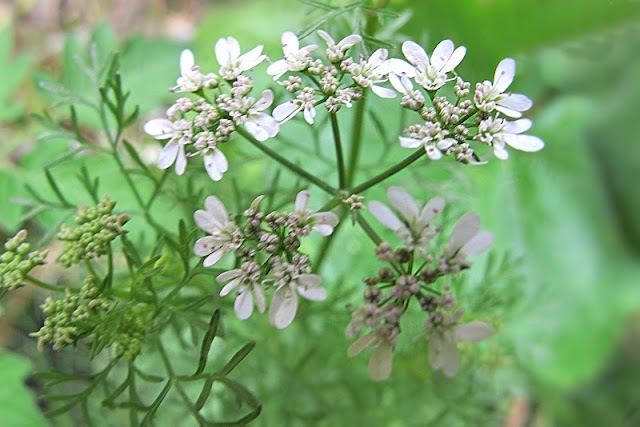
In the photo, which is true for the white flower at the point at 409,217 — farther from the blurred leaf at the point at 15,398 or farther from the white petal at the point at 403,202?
the blurred leaf at the point at 15,398

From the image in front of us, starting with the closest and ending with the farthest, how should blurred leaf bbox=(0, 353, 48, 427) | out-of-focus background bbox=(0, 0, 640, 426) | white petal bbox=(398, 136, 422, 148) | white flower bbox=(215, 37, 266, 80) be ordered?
white petal bbox=(398, 136, 422, 148) → white flower bbox=(215, 37, 266, 80) → blurred leaf bbox=(0, 353, 48, 427) → out-of-focus background bbox=(0, 0, 640, 426)

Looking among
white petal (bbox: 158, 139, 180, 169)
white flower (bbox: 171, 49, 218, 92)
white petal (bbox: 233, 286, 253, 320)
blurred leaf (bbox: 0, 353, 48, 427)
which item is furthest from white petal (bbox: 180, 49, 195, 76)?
blurred leaf (bbox: 0, 353, 48, 427)

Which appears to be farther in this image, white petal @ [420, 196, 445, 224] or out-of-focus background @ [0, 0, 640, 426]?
out-of-focus background @ [0, 0, 640, 426]

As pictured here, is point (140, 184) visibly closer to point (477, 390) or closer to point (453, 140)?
point (453, 140)

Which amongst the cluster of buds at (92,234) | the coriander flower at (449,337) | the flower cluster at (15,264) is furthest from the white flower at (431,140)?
the flower cluster at (15,264)

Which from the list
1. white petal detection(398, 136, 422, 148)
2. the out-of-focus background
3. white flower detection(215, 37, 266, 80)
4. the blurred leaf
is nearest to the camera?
white petal detection(398, 136, 422, 148)

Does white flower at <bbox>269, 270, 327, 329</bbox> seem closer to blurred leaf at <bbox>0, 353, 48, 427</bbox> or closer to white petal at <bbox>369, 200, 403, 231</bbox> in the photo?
white petal at <bbox>369, 200, 403, 231</bbox>

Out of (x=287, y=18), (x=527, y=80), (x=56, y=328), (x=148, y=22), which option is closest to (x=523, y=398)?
(x=527, y=80)
